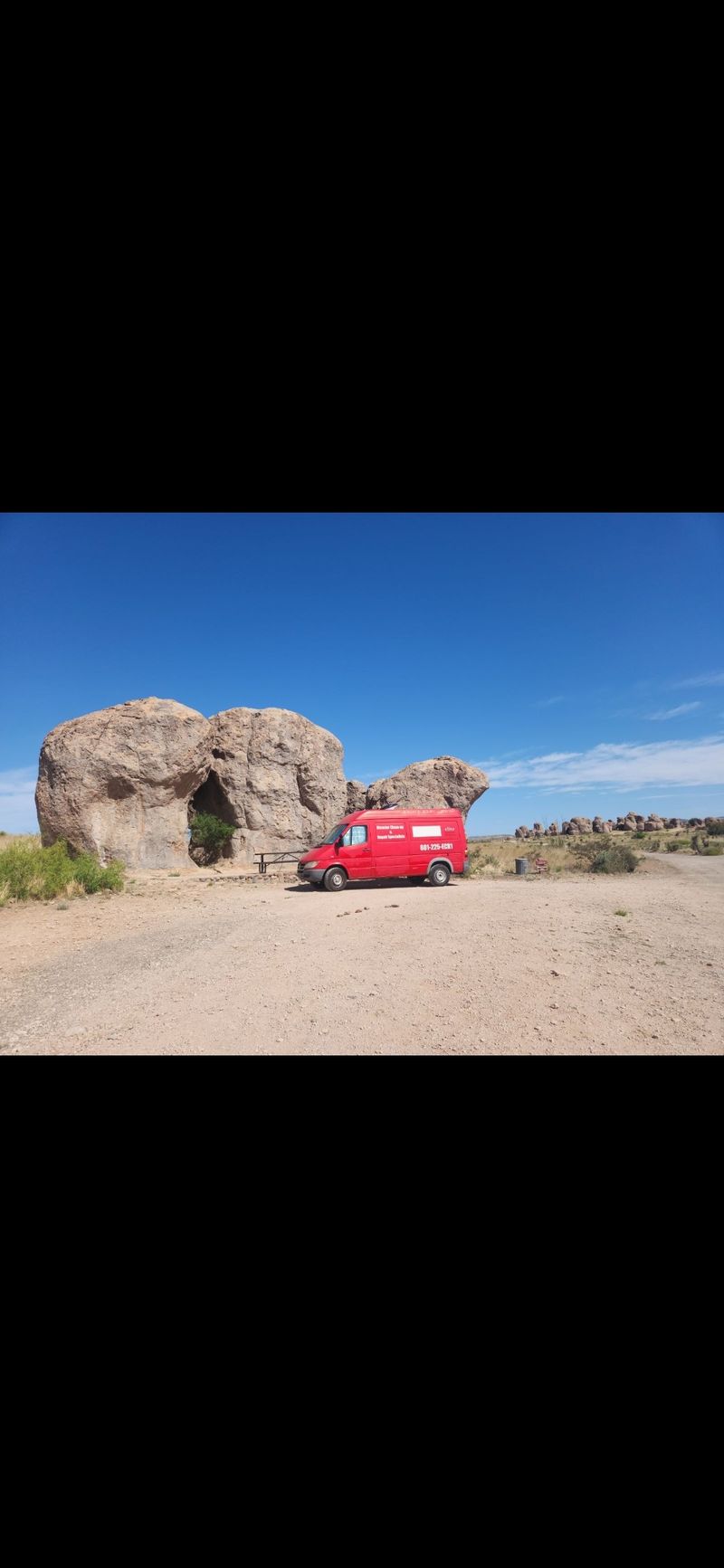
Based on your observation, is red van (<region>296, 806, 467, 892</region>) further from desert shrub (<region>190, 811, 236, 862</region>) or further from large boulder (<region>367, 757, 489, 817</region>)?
large boulder (<region>367, 757, 489, 817</region>)

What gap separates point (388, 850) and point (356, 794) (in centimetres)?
1447

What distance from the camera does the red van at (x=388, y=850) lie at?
432 inches

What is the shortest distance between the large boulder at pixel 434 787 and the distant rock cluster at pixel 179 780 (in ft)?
7.79

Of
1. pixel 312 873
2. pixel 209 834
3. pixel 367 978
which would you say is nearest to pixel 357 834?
pixel 312 873

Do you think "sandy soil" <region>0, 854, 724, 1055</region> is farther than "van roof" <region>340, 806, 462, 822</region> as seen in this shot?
No

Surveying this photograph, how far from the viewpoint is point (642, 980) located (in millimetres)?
4539

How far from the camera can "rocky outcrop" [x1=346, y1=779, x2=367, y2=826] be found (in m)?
25.5

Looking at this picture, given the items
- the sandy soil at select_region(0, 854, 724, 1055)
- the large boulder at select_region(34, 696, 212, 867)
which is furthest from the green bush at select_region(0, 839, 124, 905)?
the large boulder at select_region(34, 696, 212, 867)

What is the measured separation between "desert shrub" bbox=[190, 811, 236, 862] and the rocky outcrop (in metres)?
7.41

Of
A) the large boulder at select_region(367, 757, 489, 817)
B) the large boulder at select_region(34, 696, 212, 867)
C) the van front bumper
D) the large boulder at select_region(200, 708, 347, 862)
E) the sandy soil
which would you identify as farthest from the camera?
the large boulder at select_region(367, 757, 489, 817)
